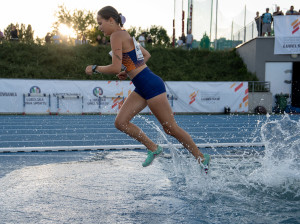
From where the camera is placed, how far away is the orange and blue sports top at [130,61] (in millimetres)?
3740

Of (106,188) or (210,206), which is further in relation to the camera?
(106,188)

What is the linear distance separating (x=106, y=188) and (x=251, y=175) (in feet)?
6.06

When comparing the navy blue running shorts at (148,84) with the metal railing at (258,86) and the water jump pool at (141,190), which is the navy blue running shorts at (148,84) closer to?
the water jump pool at (141,190)

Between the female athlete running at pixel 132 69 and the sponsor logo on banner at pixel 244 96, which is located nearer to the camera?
the female athlete running at pixel 132 69

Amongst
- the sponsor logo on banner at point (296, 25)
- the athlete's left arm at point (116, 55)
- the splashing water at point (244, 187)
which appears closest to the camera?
the splashing water at point (244, 187)

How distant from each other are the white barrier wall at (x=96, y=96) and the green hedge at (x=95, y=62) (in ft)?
18.8

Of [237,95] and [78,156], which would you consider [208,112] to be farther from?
[78,156]

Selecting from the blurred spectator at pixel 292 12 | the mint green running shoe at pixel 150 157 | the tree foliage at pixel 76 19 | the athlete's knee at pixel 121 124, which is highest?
the tree foliage at pixel 76 19

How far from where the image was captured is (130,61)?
3758mm

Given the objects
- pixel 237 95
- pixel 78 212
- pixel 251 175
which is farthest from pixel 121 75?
pixel 237 95

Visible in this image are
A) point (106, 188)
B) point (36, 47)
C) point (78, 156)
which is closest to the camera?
point (106, 188)

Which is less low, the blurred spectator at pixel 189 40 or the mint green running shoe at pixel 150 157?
the blurred spectator at pixel 189 40

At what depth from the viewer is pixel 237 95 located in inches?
707

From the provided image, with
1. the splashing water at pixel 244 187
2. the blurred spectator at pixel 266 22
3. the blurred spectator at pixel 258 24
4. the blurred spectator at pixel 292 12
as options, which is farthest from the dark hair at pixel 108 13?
the blurred spectator at pixel 258 24
